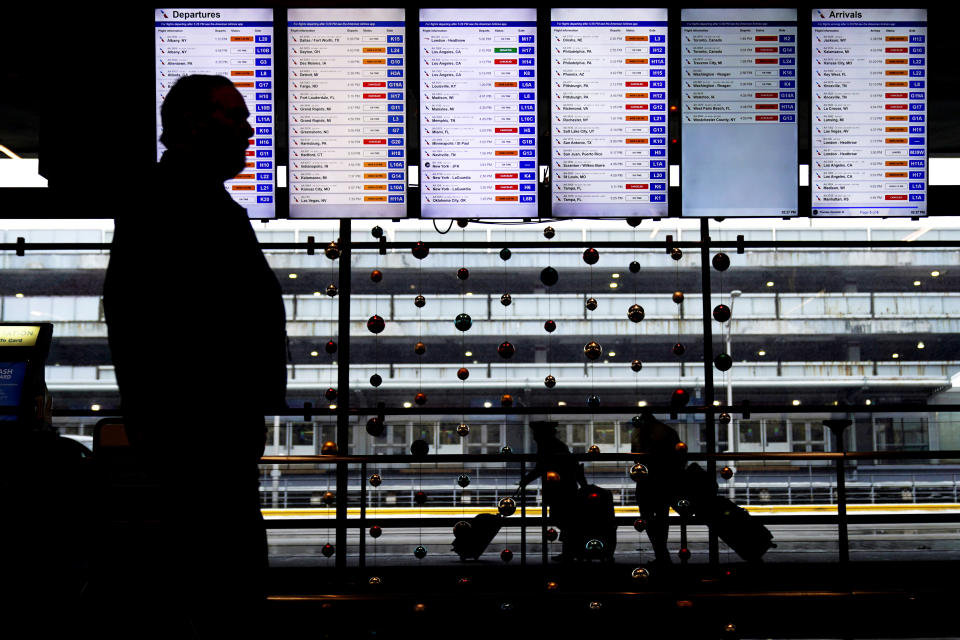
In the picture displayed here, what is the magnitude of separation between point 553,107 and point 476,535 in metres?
1.82

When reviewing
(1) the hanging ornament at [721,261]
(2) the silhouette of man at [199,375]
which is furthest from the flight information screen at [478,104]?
(2) the silhouette of man at [199,375]

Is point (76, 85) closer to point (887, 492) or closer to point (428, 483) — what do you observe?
point (428, 483)

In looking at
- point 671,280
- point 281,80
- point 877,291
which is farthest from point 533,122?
point 877,291

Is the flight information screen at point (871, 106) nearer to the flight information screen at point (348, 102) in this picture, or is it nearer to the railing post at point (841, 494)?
the railing post at point (841, 494)

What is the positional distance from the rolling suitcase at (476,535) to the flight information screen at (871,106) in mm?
1962

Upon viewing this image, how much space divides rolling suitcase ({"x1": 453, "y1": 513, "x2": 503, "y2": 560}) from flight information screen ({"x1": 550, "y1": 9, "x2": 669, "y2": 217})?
1.45m

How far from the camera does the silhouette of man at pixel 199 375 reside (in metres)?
1.33

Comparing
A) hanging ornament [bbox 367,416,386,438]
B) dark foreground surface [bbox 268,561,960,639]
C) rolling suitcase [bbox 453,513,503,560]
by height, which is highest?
hanging ornament [bbox 367,416,386,438]

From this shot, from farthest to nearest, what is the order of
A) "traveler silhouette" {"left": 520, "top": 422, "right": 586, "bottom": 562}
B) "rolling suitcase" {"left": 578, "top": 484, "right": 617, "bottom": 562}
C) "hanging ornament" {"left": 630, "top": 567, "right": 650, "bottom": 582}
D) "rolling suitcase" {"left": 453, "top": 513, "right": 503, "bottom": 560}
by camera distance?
"rolling suitcase" {"left": 578, "top": 484, "right": 617, "bottom": 562} → "traveler silhouette" {"left": 520, "top": 422, "right": 586, "bottom": 562} → "rolling suitcase" {"left": 453, "top": 513, "right": 503, "bottom": 560} → "hanging ornament" {"left": 630, "top": 567, "right": 650, "bottom": 582}

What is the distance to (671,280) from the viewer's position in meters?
10.6

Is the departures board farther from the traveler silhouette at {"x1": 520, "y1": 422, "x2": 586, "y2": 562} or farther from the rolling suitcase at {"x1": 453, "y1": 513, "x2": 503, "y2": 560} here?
the rolling suitcase at {"x1": 453, "y1": 513, "x2": 503, "y2": 560}

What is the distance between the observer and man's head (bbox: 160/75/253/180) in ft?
4.90

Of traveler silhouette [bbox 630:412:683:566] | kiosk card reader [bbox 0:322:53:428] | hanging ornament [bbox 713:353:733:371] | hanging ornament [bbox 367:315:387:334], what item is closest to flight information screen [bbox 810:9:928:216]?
hanging ornament [bbox 713:353:733:371]

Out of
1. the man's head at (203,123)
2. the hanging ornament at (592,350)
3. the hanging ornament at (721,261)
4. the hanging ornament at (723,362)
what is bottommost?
the hanging ornament at (723,362)
